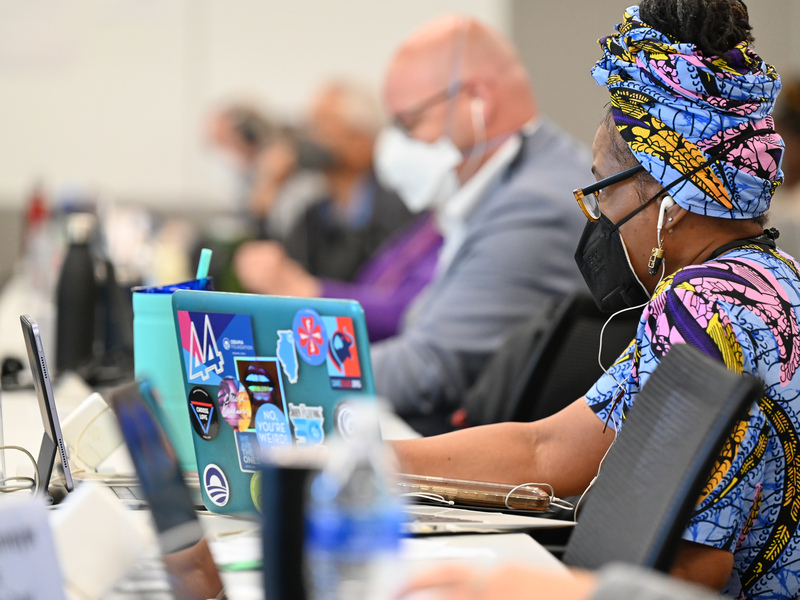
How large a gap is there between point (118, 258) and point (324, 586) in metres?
3.23

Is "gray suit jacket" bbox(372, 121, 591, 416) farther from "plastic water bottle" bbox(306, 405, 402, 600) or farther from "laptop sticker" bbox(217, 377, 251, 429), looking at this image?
"plastic water bottle" bbox(306, 405, 402, 600)

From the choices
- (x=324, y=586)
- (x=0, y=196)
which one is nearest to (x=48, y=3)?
(x=0, y=196)

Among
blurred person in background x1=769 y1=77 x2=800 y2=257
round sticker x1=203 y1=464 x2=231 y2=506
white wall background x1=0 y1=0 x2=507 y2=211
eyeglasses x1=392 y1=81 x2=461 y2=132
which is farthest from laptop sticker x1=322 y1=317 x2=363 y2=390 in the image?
white wall background x1=0 y1=0 x2=507 y2=211

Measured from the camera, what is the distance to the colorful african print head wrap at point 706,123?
1053 mm

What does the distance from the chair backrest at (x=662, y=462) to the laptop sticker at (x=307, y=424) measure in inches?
11.6

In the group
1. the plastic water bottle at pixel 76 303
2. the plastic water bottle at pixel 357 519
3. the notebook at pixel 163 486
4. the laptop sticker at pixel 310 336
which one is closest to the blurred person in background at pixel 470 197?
the plastic water bottle at pixel 76 303

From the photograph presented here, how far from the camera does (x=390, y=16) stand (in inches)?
246

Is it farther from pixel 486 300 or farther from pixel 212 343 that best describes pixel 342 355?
pixel 486 300

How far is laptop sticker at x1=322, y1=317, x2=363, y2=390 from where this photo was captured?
3.16 ft

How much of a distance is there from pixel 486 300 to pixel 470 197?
0.37 m

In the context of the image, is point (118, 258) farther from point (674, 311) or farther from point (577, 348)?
point (674, 311)

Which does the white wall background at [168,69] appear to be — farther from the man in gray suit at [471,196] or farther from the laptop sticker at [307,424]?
the laptop sticker at [307,424]

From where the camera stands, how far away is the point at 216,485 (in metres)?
1.11

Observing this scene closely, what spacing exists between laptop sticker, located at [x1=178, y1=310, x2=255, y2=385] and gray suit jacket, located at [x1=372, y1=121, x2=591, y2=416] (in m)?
1.16
